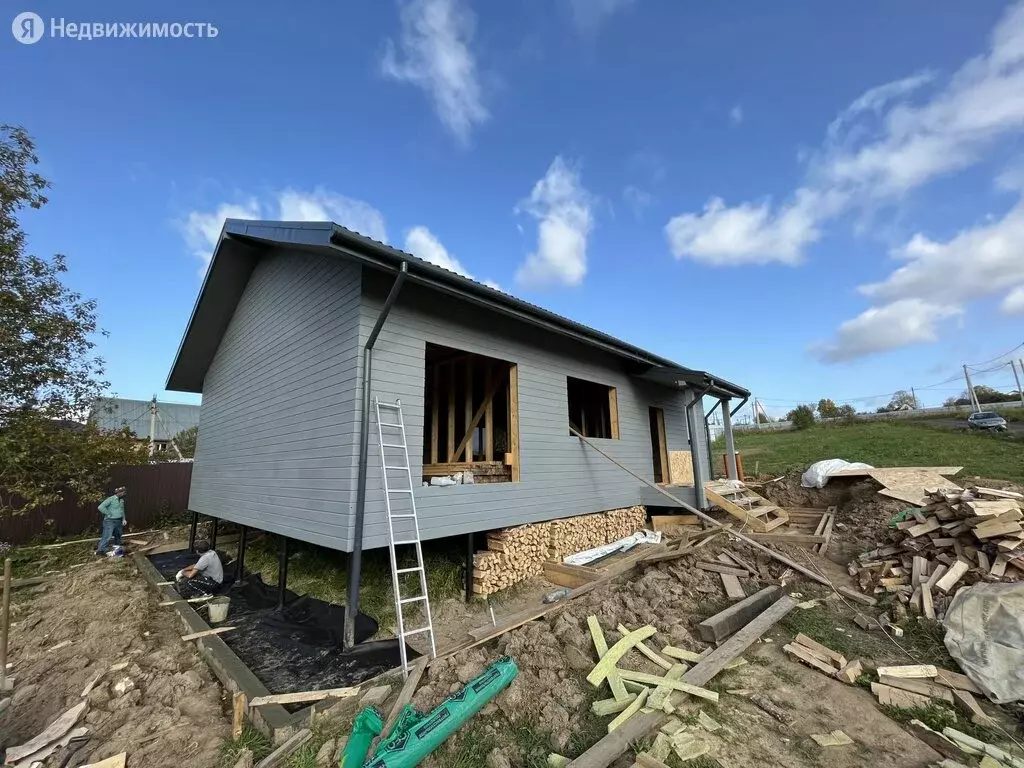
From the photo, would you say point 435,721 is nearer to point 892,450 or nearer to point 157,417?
point 892,450

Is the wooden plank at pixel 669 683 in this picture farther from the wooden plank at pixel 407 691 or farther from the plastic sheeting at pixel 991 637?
the plastic sheeting at pixel 991 637

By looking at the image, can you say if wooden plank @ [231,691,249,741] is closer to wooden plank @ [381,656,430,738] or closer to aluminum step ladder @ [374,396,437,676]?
wooden plank @ [381,656,430,738]

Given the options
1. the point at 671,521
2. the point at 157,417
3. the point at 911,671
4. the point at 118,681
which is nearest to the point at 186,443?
the point at 157,417

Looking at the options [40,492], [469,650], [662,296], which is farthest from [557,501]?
[40,492]

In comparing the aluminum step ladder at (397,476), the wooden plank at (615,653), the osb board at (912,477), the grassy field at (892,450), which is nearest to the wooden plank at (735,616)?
the wooden plank at (615,653)

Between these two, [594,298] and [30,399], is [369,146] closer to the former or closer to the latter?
[594,298]

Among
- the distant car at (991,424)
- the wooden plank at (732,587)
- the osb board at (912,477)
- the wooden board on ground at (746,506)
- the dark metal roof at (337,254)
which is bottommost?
the wooden plank at (732,587)

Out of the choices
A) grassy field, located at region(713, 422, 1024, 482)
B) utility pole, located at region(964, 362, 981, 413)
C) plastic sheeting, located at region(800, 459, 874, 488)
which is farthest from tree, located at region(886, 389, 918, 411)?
plastic sheeting, located at region(800, 459, 874, 488)

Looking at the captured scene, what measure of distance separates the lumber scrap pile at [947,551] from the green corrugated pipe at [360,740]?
226 inches

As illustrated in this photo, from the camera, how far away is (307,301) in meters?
6.31

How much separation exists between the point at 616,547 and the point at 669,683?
4479 mm

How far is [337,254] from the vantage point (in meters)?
5.23

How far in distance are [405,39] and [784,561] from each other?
11.5 meters

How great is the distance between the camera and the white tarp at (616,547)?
720 centimetres
